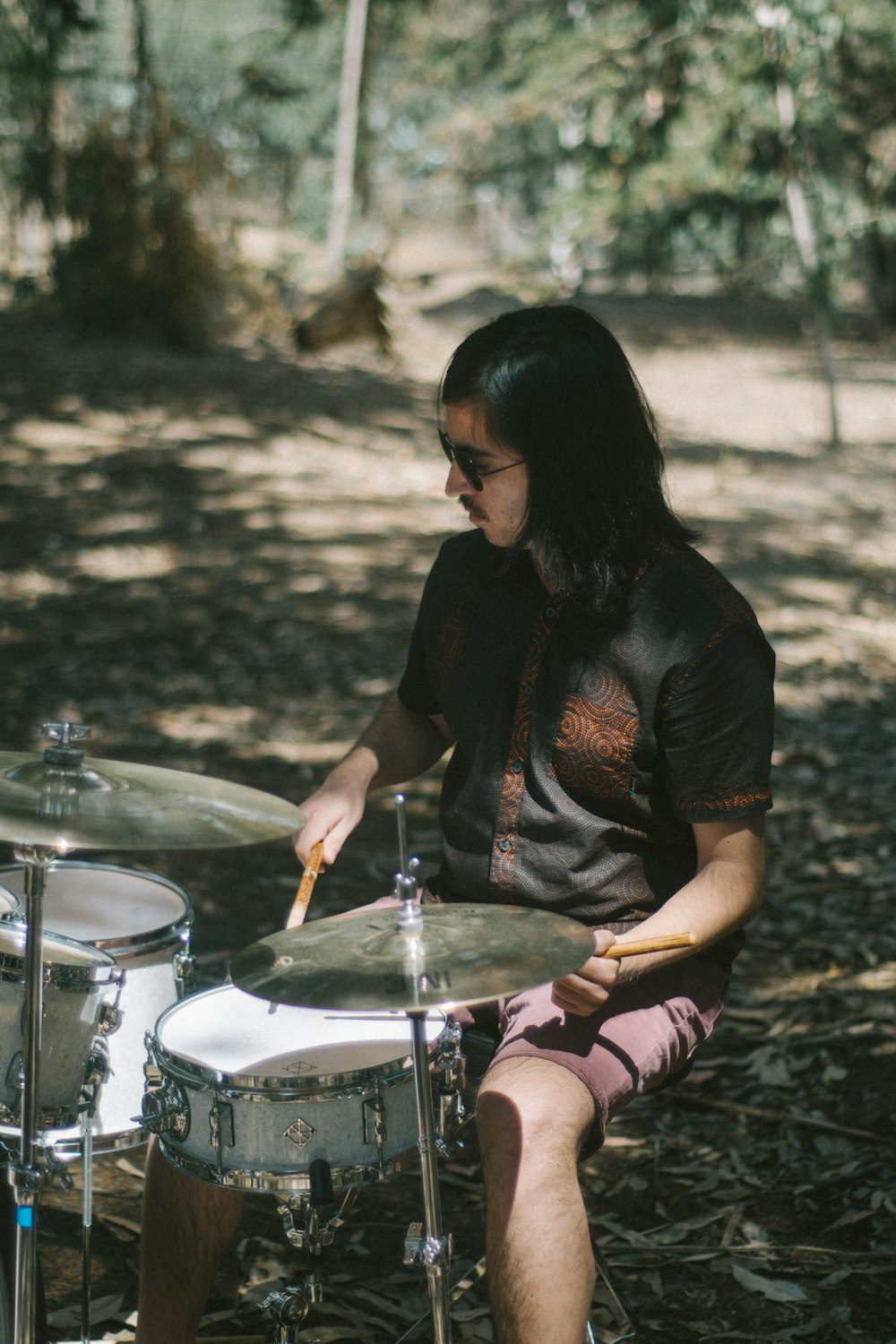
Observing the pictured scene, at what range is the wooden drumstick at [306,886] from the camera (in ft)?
8.14

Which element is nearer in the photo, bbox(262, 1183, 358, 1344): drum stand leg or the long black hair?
bbox(262, 1183, 358, 1344): drum stand leg

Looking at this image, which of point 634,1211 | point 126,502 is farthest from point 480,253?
point 634,1211

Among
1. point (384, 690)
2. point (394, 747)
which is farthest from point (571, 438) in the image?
point (384, 690)

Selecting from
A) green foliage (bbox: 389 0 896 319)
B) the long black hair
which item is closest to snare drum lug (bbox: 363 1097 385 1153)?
the long black hair

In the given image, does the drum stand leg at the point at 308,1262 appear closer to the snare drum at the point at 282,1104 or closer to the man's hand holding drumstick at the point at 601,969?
the snare drum at the point at 282,1104

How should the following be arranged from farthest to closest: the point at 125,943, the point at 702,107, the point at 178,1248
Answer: the point at 702,107
the point at 125,943
the point at 178,1248

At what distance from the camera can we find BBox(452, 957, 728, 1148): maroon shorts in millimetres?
2389

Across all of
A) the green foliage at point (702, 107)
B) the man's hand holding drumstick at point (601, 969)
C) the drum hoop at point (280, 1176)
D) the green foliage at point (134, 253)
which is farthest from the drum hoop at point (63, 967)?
the green foliage at point (702, 107)

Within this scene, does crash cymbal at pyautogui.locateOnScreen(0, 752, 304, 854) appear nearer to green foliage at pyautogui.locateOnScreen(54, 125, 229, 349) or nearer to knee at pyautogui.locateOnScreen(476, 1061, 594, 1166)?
knee at pyautogui.locateOnScreen(476, 1061, 594, 1166)

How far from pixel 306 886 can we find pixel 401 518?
25.6 feet

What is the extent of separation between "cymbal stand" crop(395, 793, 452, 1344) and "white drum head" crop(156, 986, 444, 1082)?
184mm

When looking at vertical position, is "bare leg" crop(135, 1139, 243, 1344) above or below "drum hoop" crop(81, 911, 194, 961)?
below

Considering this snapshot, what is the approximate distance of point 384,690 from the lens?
286 inches

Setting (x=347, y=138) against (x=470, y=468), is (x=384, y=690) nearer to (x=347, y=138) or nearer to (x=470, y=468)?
(x=470, y=468)
